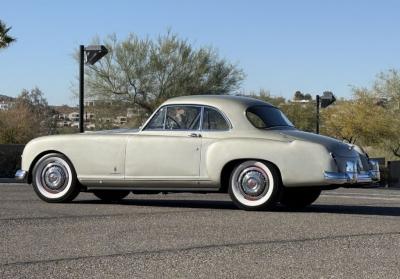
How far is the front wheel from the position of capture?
9539 millimetres

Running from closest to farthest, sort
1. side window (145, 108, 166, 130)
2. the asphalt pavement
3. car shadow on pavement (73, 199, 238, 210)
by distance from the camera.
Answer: the asphalt pavement < side window (145, 108, 166, 130) < car shadow on pavement (73, 199, 238, 210)

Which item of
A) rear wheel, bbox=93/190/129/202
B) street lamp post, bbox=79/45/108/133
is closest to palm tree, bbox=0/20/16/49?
street lamp post, bbox=79/45/108/133

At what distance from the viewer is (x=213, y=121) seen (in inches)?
402

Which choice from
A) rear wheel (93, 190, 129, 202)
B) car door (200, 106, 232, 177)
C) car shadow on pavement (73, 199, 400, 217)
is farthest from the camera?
rear wheel (93, 190, 129, 202)

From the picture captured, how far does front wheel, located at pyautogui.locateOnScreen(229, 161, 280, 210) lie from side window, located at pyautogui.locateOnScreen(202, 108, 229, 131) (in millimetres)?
701

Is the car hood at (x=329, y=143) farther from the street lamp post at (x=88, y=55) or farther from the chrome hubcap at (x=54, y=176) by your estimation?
the street lamp post at (x=88, y=55)

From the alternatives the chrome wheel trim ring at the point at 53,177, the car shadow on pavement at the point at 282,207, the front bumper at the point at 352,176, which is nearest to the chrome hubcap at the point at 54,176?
the chrome wheel trim ring at the point at 53,177

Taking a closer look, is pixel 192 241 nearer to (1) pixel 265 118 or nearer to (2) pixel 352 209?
(1) pixel 265 118

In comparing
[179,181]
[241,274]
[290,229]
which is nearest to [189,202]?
[179,181]

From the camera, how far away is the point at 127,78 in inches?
1515

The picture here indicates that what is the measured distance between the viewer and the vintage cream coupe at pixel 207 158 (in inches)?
372

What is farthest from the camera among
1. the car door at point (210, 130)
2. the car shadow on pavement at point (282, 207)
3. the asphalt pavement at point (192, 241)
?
the car shadow on pavement at point (282, 207)

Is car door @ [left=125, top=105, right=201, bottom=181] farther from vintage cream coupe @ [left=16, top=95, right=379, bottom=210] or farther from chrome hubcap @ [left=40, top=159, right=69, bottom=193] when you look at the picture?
chrome hubcap @ [left=40, top=159, right=69, bottom=193]

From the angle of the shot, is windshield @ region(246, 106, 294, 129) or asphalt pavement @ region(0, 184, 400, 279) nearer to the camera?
asphalt pavement @ region(0, 184, 400, 279)
